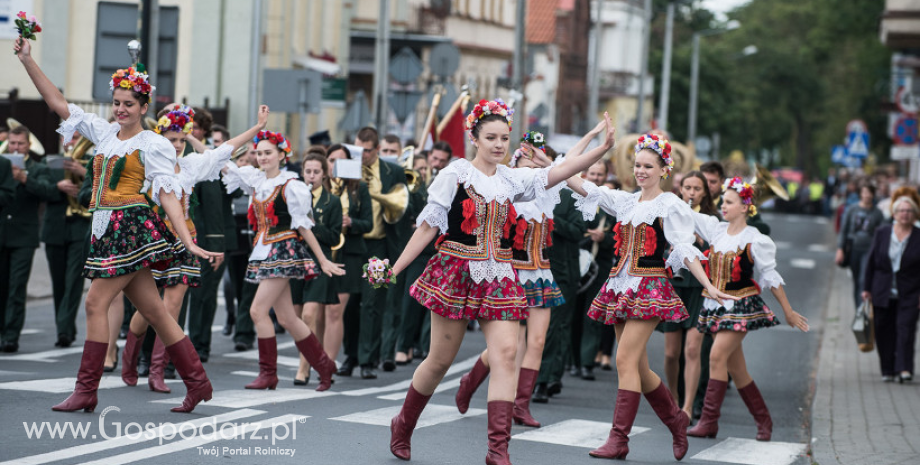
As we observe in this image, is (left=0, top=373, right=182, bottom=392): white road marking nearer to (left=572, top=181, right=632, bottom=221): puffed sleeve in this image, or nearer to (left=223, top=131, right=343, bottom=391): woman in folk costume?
(left=223, top=131, right=343, bottom=391): woman in folk costume

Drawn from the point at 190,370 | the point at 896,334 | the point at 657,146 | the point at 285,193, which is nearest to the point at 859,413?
the point at 896,334

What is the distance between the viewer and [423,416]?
10.8 m

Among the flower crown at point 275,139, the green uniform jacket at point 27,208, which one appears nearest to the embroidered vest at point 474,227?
the flower crown at point 275,139

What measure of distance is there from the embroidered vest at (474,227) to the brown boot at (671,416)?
1.64m

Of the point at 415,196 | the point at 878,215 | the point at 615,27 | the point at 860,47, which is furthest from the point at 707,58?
the point at 415,196

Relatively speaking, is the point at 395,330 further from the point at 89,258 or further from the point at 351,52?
the point at 351,52

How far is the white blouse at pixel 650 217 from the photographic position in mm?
9609

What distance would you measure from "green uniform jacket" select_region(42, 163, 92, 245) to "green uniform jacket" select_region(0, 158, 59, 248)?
13 cm

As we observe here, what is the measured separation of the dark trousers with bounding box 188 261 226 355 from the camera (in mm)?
13586

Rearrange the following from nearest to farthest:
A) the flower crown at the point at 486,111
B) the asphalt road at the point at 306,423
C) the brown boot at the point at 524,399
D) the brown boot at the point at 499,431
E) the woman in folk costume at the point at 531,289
A: 1. the brown boot at the point at 499,431
2. the asphalt road at the point at 306,423
3. the flower crown at the point at 486,111
4. the woman in folk costume at the point at 531,289
5. the brown boot at the point at 524,399

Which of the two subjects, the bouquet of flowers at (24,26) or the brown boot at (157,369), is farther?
the brown boot at (157,369)

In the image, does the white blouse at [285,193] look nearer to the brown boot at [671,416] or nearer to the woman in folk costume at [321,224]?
the woman in folk costume at [321,224]

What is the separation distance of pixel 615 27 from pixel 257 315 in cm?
8196

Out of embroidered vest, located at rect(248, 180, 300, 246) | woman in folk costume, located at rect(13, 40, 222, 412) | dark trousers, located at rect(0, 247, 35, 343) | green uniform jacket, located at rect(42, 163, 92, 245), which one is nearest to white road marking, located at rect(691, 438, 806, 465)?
woman in folk costume, located at rect(13, 40, 222, 412)
